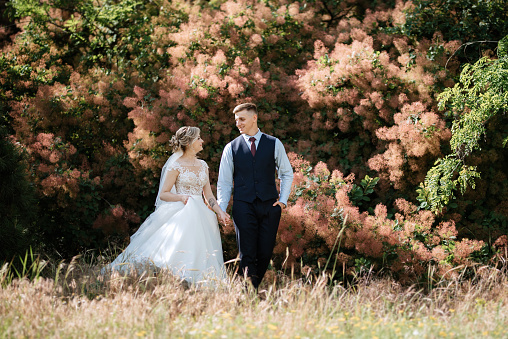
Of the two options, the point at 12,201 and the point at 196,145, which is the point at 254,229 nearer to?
the point at 196,145

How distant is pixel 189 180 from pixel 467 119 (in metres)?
2.87

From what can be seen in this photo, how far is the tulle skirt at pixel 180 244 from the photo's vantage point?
453 centimetres

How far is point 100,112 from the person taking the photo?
281 inches

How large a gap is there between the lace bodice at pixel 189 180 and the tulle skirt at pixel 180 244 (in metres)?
0.09

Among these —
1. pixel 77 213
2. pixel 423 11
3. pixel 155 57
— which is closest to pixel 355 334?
pixel 77 213

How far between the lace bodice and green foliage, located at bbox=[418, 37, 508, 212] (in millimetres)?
2423

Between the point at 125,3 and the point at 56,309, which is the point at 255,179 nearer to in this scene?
the point at 56,309

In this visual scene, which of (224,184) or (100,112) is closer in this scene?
(224,184)

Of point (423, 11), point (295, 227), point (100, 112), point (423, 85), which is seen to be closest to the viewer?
point (295, 227)

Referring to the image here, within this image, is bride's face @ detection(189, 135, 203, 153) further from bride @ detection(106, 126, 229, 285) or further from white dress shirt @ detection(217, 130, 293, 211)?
white dress shirt @ detection(217, 130, 293, 211)

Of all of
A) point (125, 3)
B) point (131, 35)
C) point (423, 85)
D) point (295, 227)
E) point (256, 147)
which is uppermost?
point (125, 3)

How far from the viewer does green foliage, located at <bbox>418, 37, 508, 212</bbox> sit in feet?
16.8

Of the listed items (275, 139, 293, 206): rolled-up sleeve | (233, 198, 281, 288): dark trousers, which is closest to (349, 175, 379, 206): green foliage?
(275, 139, 293, 206): rolled-up sleeve

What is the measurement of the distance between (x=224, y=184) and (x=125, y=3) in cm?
463
